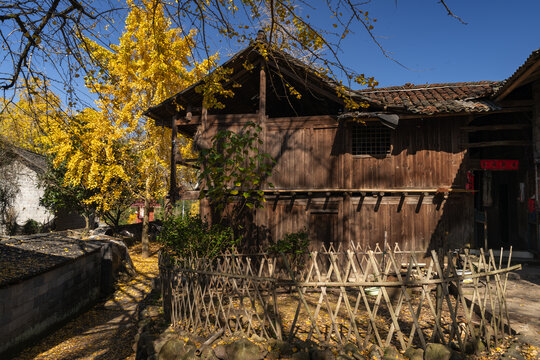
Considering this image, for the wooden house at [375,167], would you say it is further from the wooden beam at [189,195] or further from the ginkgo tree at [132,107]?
the ginkgo tree at [132,107]

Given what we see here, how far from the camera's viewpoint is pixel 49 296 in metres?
8.45

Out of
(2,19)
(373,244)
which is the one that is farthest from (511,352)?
(2,19)

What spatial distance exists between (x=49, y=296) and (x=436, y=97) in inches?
540

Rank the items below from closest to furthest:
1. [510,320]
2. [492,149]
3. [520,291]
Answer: [510,320] → [520,291] → [492,149]

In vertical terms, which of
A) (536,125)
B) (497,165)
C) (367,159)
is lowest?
(497,165)

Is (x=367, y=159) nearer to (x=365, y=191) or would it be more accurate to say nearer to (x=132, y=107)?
(x=365, y=191)

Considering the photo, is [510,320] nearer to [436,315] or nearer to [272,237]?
[436,315]

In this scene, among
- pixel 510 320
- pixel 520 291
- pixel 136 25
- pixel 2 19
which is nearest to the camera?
pixel 2 19

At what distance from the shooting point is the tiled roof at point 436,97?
8969 millimetres

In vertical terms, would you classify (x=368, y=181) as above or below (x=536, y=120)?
below

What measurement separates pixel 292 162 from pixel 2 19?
7.63 m

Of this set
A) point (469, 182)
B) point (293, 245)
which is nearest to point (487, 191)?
point (469, 182)

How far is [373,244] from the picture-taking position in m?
9.70

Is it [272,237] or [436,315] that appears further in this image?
[272,237]
